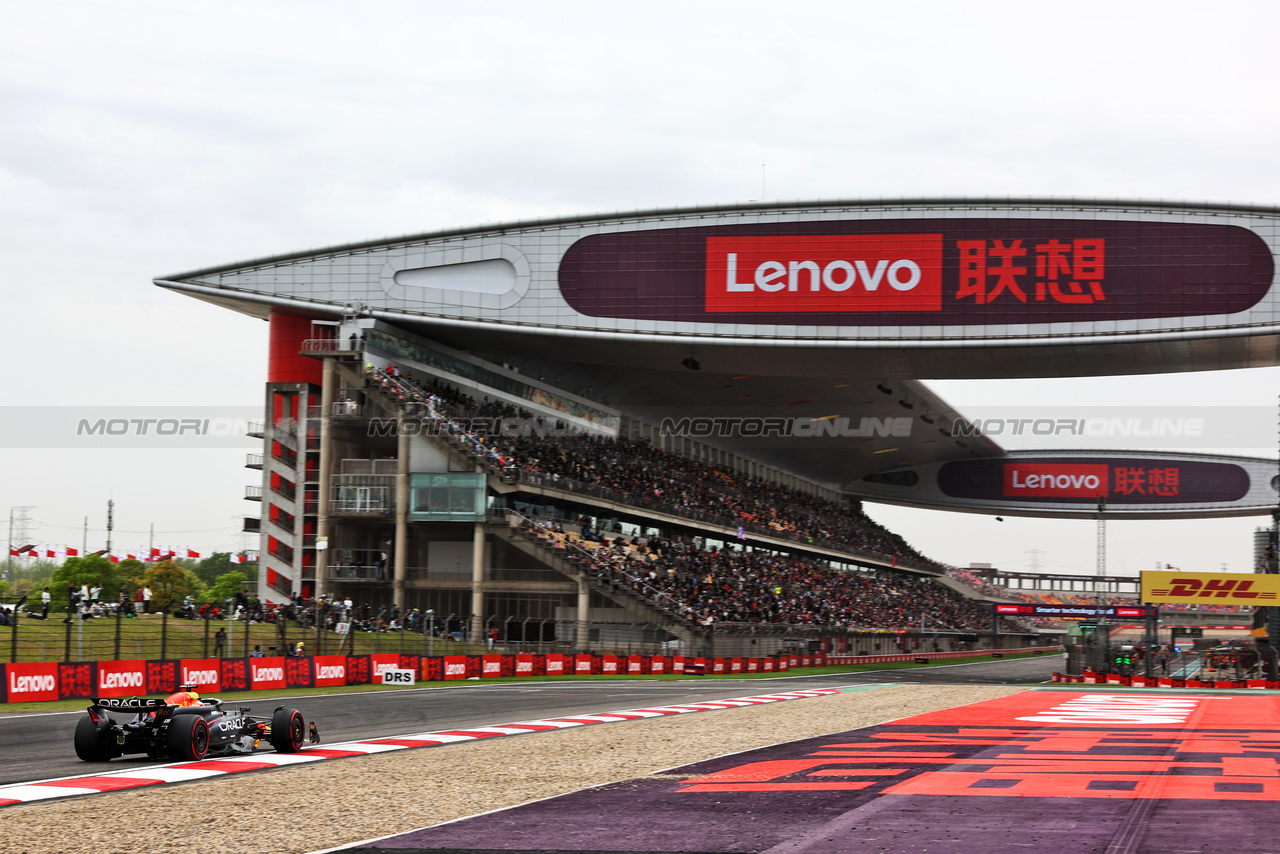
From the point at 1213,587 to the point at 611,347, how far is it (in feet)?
85.4

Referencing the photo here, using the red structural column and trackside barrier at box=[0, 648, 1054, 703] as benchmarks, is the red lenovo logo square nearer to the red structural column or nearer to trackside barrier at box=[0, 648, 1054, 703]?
trackside barrier at box=[0, 648, 1054, 703]

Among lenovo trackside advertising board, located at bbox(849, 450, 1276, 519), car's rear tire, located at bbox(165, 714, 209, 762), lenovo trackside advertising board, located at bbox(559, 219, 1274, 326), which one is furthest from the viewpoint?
lenovo trackside advertising board, located at bbox(849, 450, 1276, 519)

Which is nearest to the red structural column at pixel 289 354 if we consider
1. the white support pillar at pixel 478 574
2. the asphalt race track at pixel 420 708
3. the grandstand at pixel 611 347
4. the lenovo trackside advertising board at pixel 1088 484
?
the grandstand at pixel 611 347

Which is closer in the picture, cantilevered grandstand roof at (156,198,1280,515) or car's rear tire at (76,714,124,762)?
car's rear tire at (76,714,124,762)

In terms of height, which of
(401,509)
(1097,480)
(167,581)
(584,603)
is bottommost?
(167,581)

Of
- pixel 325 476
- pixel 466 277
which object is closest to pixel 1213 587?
pixel 466 277

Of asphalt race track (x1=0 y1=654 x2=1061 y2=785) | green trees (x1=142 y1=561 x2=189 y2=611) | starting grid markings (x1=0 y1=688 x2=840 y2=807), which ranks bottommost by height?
green trees (x1=142 y1=561 x2=189 y2=611)

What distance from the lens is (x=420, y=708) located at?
23656mm

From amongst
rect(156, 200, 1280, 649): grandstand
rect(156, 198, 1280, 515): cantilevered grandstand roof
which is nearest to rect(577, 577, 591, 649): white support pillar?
rect(156, 200, 1280, 649): grandstand

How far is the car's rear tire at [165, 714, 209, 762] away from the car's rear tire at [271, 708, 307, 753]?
997 mm

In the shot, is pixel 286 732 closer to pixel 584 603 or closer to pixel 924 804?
pixel 924 804

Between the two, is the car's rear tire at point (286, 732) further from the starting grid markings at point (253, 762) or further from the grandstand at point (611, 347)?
the grandstand at point (611, 347)

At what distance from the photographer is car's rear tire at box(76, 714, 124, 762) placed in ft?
46.7

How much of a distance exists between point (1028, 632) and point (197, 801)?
10665 centimetres
